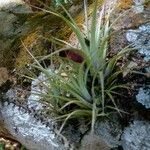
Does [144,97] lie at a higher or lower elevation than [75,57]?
lower

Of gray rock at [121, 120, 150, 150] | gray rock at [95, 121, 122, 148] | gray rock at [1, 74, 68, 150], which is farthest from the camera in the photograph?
gray rock at [1, 74, 68, 150]

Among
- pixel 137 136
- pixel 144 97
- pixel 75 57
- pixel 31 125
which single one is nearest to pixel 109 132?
pixel 137 136

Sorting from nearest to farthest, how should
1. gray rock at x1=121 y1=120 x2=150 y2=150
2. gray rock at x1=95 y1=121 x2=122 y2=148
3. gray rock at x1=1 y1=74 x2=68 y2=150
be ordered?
1. gray rock at x1=121 y1=120 x2=150 y2=150
2. gray rock at x1=95 y1=121 x2=122 y2=148
3. gray rock at x1=1 y1=74 x2=68 y2=150

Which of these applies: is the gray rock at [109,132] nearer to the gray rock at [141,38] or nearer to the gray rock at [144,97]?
the gray rock at [144,97]

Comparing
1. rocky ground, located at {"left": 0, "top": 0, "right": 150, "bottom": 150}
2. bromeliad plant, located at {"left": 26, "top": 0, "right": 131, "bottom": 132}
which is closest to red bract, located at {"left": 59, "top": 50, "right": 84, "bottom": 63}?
bromeliad plant, located at {"left": 26, "top": 0, "right": 131, "bottom": 132}

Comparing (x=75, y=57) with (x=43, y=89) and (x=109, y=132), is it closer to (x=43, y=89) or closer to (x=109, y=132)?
(x=43, y=89)

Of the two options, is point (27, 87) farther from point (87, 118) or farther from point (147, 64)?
point (147, 64)

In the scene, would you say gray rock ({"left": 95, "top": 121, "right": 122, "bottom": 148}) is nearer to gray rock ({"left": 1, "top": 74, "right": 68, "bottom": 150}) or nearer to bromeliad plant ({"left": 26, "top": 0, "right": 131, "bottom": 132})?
bromeliad plant ({"left": 26, "top": 0, "right": 131, "bottom": 132})

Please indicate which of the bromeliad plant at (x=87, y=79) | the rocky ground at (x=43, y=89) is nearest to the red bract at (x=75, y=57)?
the bromeliad plant at (x=87, y=79)
